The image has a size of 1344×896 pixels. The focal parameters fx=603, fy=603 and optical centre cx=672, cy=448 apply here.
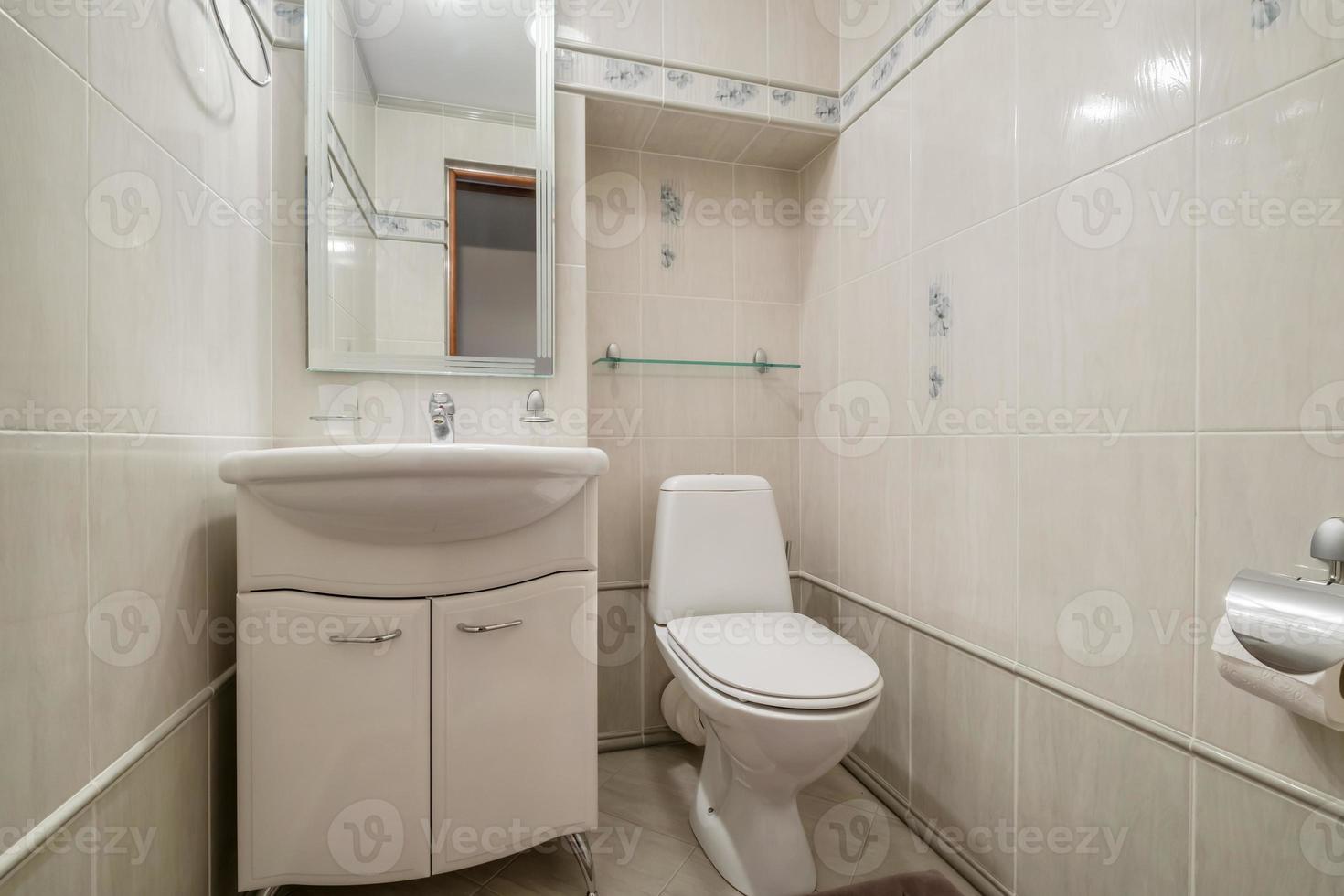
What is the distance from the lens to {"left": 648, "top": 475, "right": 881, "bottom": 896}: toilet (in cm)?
106

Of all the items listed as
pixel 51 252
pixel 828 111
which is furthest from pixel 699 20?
pixel 51 252

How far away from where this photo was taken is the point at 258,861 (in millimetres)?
983

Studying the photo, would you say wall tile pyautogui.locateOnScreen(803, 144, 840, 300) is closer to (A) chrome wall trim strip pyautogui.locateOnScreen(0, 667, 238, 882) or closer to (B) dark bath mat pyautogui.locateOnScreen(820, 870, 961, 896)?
(B) dark bath mat pyautogui.locateOnScreen(820, 870, 961, 896)

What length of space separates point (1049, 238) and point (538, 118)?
116 centimetres

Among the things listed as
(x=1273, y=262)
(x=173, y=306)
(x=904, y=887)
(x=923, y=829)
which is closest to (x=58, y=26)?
(x=173, y=306)

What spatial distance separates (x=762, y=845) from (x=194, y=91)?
169 cm

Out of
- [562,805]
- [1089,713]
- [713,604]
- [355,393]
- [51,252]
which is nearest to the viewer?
[51,252]

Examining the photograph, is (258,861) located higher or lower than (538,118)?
lower

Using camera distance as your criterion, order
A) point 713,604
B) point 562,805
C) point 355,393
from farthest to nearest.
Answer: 1. point 713,604
2. point 355,393
3. point 562,805

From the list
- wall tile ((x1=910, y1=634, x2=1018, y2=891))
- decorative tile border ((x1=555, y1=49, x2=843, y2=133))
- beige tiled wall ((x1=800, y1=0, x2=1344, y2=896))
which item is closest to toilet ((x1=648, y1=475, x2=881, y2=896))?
wall tile ((x1=910, y1=634, x2=1018, y2=891))

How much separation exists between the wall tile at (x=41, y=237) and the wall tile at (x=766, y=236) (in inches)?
58.6

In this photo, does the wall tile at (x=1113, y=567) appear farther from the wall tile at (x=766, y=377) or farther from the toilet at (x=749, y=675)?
the wall tile at (x=766, y=377)

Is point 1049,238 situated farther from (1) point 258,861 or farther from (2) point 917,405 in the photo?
(1) point 258,861

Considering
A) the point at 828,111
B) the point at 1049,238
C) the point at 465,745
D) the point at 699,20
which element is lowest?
the point at 465,745
